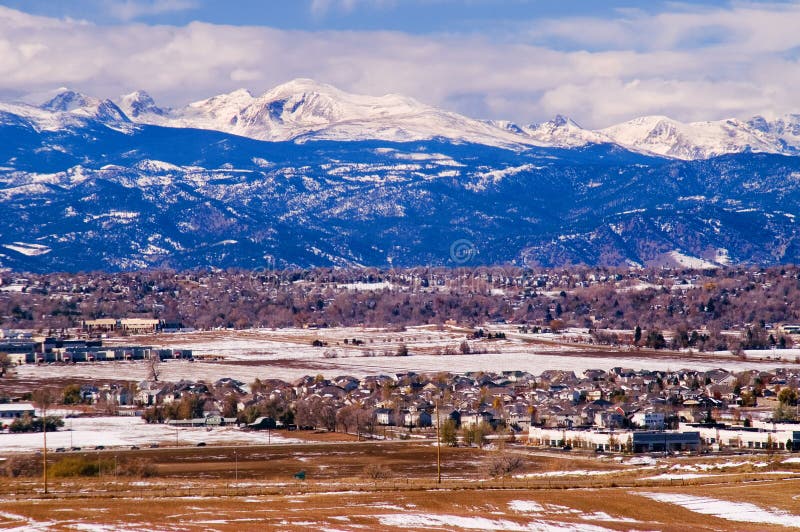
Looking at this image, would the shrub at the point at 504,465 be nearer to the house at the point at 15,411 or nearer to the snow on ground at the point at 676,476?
the snow on ground at the point at 676,476

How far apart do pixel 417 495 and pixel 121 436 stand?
25.7m

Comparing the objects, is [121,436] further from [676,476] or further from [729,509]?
[729,509]

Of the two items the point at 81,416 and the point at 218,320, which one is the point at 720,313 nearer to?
the point at 218,320

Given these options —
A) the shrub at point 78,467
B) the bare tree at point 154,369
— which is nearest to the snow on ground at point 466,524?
the shrub at point 78,467

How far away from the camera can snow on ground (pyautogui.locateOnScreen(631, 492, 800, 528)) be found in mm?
45425

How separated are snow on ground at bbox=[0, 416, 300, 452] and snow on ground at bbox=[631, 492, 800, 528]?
24.7 m

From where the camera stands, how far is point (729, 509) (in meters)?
47.3

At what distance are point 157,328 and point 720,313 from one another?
197ft

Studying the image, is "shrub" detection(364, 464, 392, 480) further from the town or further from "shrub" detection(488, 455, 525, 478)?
the town

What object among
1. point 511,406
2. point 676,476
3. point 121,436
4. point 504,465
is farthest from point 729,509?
point 511,406

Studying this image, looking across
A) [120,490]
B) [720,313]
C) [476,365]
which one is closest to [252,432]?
[120,490]

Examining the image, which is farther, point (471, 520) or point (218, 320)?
point (218, 320)

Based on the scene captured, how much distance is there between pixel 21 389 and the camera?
9531 cm

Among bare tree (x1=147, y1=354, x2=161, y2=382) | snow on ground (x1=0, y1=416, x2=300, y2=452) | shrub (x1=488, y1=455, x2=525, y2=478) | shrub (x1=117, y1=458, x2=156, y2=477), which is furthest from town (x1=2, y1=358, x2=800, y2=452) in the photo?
shrub (x1=117, y1=458, x2=156, y2=477)
